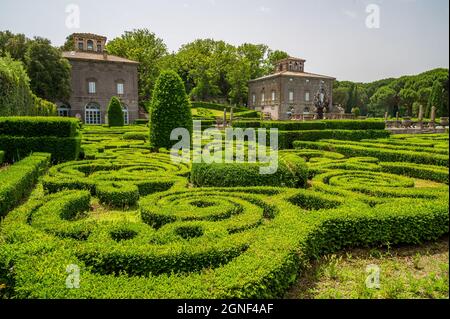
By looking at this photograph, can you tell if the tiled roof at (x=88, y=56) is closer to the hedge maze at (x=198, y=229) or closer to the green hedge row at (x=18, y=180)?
the green hedge row at (x=18, y=180)

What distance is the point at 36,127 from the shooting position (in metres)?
10.9

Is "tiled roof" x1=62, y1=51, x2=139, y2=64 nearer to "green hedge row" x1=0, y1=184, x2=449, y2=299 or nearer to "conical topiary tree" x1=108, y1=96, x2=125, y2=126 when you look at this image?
"conical topiary tree" x1=108, y1=96, x2=125, y2=126

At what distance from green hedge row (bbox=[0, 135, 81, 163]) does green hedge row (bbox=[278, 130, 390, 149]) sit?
30.0 ft

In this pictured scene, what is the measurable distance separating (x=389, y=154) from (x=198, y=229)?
9.27 m

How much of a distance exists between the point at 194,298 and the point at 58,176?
553 centimetres

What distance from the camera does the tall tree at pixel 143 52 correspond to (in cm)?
4928

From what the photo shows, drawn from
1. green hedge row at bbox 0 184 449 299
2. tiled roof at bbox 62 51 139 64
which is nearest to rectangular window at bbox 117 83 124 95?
tiled roof at bbox 62 51 139 64

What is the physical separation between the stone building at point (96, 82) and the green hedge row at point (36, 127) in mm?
29515

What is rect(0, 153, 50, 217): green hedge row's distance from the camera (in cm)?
574

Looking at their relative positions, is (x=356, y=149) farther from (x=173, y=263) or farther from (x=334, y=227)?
(x=173, y=263)

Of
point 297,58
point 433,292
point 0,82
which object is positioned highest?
point 297,58

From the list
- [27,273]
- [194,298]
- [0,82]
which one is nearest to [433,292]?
[194,298]

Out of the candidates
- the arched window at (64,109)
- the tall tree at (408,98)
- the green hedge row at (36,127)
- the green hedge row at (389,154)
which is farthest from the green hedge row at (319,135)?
the tall tree at (408,98)
